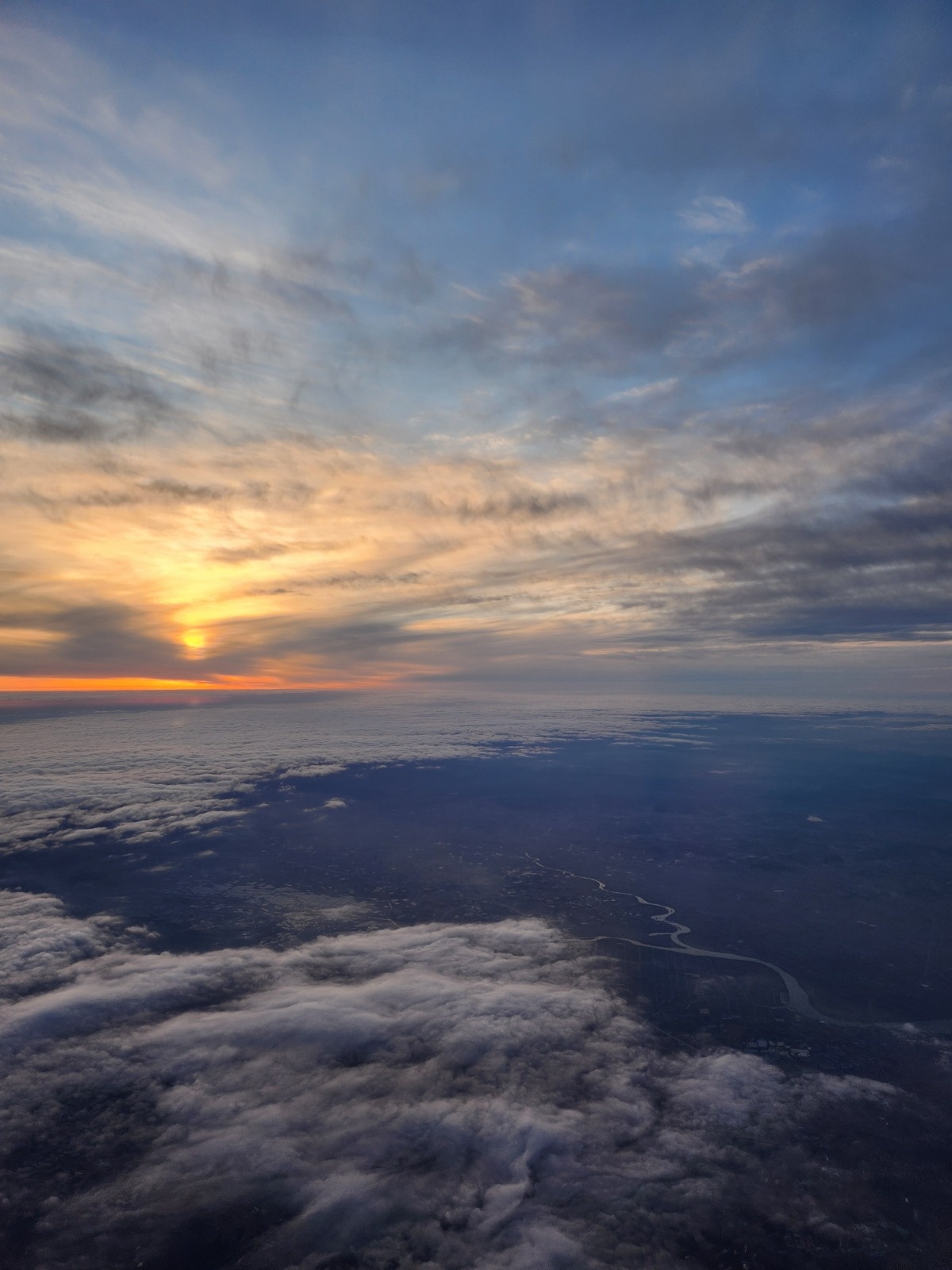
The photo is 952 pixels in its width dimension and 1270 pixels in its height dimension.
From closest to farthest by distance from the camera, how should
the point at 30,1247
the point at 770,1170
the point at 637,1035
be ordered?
the point at 30,1247
the point at 770,1170
the point at 637,1035

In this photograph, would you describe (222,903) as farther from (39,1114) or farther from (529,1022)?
(529,1022)

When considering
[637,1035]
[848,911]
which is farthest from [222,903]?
[848,911]

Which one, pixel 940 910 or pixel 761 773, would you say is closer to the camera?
pixel 940 910

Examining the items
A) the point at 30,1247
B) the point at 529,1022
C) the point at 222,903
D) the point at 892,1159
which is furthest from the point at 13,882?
the point at 892,1159

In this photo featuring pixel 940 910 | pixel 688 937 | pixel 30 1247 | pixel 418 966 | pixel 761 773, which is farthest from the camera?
pixel 761 773

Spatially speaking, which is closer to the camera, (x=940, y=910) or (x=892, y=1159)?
(x=892, y=1159)

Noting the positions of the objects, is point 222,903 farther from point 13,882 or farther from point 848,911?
point 848,911
